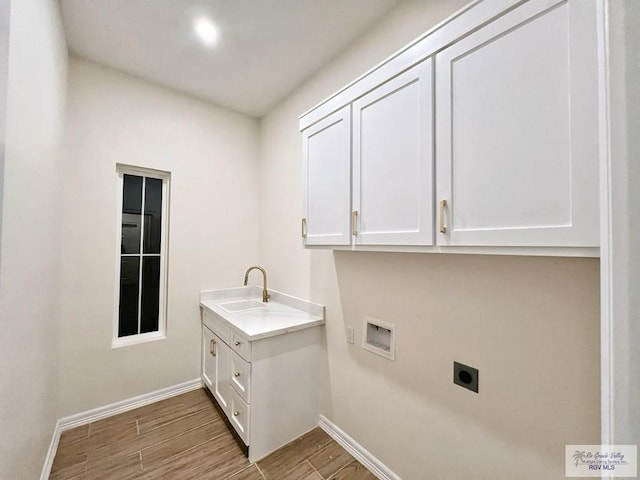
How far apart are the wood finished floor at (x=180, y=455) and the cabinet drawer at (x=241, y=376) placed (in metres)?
0.37

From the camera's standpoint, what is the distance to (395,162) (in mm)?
1246

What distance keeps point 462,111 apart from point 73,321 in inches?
110

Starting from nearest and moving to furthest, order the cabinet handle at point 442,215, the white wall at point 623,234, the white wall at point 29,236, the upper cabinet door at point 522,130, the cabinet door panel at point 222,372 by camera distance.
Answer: the white wall at point 623,234, the upper cabinet door at point 522,130, the white wall at point 29,236, the cabinet handle at point 442,215, the cabinet door panel at point 222,372

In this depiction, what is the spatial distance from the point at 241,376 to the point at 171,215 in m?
1.52

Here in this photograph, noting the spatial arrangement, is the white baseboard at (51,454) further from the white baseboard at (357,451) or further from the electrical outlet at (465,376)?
the electrical outlet at (465,376)

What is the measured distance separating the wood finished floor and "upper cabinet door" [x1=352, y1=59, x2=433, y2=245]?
4.64 feet

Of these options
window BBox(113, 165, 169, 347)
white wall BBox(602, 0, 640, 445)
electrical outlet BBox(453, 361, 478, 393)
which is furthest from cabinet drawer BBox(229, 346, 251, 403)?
white wall BBox(602, 0, 640, 445)

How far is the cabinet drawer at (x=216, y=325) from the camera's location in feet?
6.71

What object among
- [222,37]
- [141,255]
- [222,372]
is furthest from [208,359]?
[222,37]

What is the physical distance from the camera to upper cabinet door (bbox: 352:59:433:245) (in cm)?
112

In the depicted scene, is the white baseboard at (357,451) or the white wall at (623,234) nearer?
the white wall at (623,234)

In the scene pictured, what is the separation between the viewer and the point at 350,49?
1903 mm

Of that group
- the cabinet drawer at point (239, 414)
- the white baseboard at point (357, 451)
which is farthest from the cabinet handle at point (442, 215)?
the cabinet drawer at point (239, 414)

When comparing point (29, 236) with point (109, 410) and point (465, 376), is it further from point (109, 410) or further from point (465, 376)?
point (465, 376)
